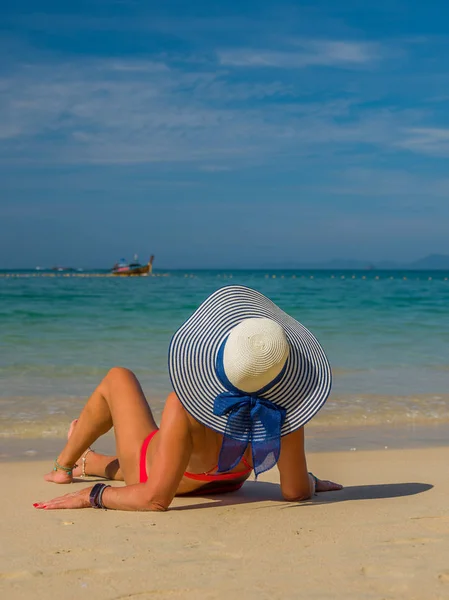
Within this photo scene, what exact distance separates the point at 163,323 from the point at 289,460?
10690 millimetres

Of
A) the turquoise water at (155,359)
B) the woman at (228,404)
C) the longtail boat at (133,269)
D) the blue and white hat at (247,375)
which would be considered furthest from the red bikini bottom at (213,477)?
the longtail boat at (133,269)

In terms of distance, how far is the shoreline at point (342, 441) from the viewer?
185 inches

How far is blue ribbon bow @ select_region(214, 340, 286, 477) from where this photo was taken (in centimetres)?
283

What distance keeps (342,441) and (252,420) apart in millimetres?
2408

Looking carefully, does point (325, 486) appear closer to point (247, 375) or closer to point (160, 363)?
point (247, 375)

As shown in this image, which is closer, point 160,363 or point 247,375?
point 247,375

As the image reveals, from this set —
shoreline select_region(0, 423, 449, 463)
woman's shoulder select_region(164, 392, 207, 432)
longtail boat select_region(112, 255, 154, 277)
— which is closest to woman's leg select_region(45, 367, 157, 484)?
woman's shoulder select_region(164, 392, 207, 432)

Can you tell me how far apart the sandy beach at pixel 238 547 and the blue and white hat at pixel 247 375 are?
0.34 metres

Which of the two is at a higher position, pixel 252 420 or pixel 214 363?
pixel 214 363

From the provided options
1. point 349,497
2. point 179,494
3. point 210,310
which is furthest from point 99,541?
point 349,497

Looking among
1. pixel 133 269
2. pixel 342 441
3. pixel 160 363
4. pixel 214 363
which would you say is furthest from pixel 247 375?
pixel 133 269

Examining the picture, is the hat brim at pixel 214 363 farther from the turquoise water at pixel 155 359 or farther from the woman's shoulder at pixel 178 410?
the turquoise water at pixel 155 359

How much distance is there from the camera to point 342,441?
5.11 metres

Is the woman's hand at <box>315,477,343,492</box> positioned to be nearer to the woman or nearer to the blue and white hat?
the woman
